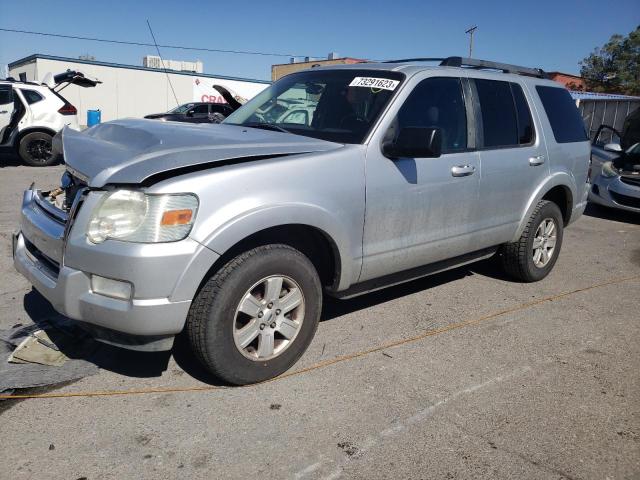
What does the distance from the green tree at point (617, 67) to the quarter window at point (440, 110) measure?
134ft

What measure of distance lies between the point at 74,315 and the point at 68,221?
471mm

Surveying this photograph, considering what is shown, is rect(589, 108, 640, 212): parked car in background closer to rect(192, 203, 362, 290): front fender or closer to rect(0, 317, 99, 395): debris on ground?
rect(192, 203, 362, 290): front fender

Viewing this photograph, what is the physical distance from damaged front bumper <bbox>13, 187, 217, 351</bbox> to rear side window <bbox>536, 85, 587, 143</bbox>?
3.69 metres

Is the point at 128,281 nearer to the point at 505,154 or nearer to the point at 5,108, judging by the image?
the point at 505,154

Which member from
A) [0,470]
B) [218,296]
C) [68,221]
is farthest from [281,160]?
[0,470]

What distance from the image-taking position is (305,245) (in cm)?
330

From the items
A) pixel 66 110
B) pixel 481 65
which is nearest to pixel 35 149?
pixel 66 110

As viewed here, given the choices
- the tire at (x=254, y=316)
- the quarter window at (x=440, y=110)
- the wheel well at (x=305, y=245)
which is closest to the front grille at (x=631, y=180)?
the quarter window at (x=440, y=110)

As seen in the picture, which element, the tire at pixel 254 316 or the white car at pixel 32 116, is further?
the white car at pixel 32 116

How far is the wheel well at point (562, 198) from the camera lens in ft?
16.9

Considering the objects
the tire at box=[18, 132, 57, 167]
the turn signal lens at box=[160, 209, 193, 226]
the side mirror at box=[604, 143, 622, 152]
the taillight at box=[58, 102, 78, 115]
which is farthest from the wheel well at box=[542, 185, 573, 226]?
the taillight at box=[58, 102, 78, 115]

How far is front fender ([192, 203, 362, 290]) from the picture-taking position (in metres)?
2.65

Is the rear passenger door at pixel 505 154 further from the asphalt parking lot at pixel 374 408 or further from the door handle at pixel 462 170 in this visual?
the asphalt parking lot at pixel 374 408

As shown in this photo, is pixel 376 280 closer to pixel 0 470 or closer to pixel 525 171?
pixel 525 171
